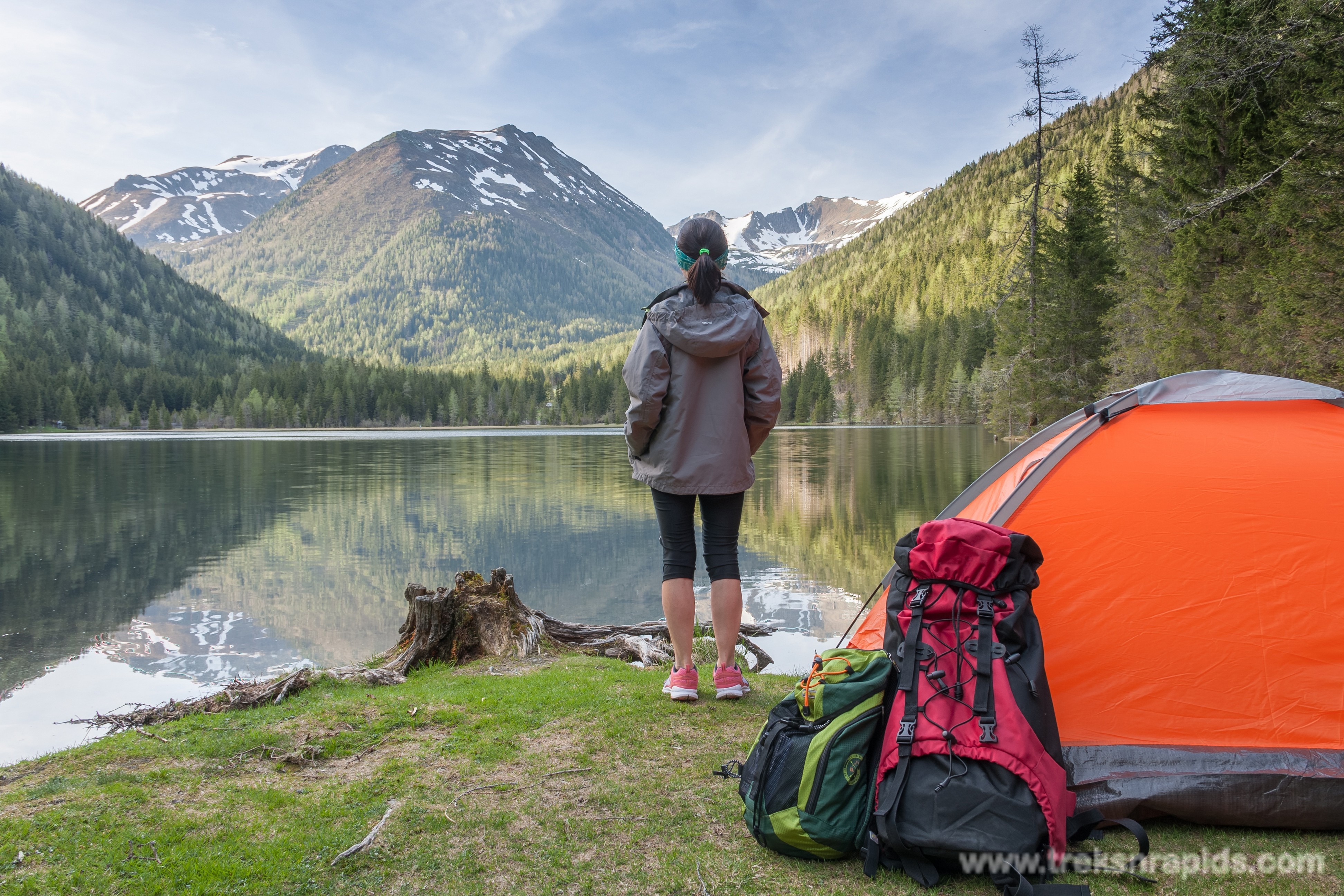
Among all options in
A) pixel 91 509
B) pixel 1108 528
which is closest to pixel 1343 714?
pixel 1108 528

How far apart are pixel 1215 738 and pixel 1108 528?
1078 mm

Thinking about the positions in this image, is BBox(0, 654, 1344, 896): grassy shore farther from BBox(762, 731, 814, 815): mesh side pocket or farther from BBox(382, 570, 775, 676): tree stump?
BBox(382, 570, 775, 676): tree stump

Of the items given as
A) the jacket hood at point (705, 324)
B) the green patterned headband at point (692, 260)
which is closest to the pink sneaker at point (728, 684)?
the jacket hood at point (705, 324)

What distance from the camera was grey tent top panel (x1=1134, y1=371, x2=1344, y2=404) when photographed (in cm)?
398

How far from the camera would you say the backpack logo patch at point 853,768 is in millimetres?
2840

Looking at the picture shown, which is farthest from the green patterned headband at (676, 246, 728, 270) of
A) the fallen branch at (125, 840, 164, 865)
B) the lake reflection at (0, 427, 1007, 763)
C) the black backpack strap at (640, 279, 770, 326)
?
the lake reflection at (0, 427, 1007, 763)

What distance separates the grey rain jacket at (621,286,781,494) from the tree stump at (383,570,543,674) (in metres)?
3.50

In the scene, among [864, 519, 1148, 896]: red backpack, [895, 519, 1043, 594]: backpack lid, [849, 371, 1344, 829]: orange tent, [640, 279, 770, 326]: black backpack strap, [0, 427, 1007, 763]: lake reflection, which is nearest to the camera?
[864, 519, 1148, 896]: red backpack

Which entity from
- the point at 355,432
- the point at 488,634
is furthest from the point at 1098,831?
the point at 355,432

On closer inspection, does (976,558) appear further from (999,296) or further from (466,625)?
(999,296)

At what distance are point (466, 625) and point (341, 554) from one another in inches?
316

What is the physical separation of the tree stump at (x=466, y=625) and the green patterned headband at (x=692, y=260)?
4.12m

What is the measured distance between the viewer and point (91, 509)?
61.6 ft

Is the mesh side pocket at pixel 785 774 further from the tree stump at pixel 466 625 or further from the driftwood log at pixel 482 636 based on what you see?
the tree stump at pixel 466 625
